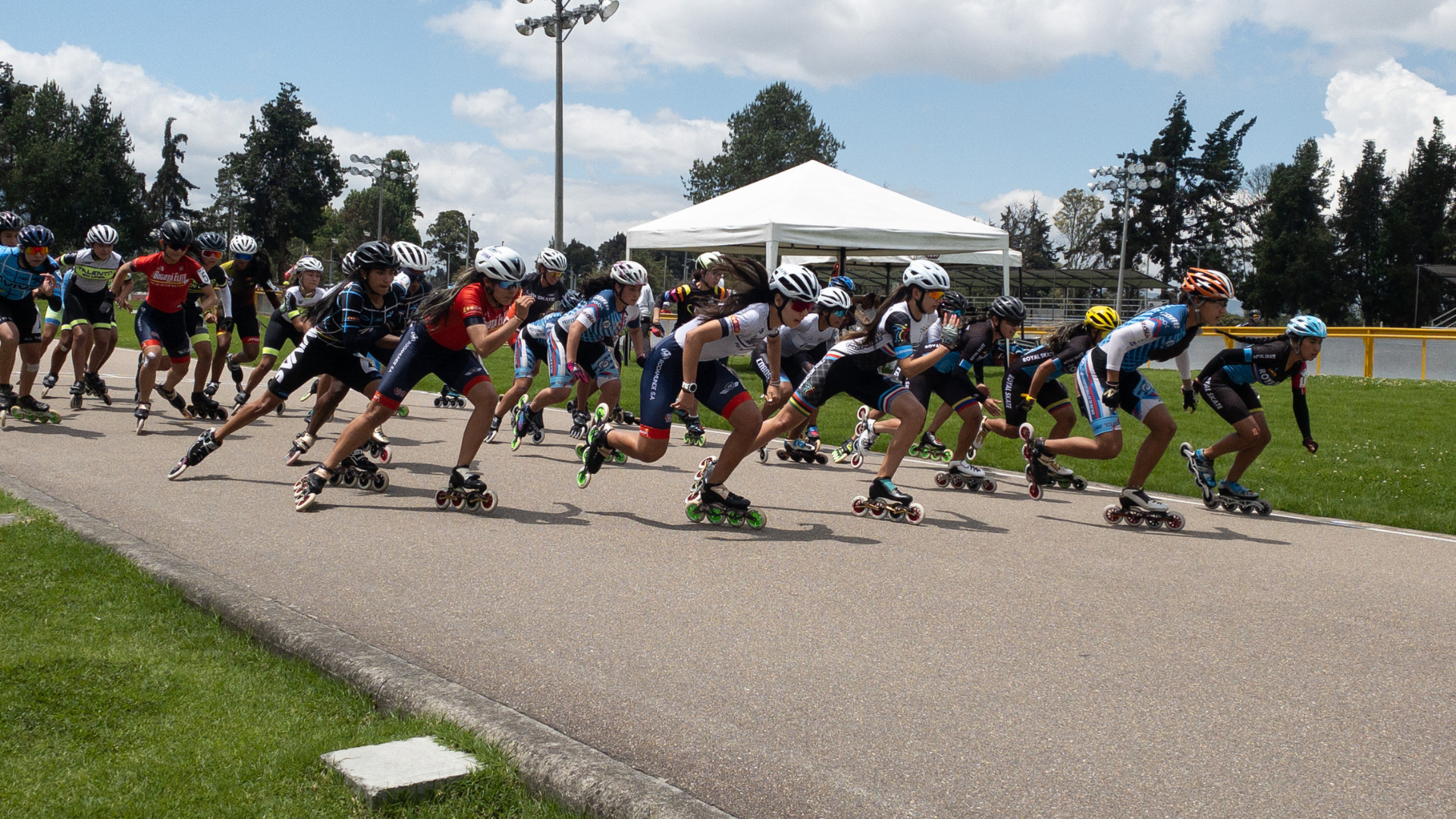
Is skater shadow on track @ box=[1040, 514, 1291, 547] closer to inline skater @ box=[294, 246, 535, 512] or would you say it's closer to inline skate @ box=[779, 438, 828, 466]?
inline skate @ box=[779, 438, 828, 466]

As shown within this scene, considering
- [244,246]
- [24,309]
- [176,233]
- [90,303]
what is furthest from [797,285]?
[90,303]

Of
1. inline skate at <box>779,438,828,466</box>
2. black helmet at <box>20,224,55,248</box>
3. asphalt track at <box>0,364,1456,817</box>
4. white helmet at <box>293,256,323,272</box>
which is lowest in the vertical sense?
asphalt track at <box>0,364,1456,817</box>

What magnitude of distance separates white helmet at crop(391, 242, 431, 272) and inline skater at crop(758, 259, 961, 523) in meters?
3.07

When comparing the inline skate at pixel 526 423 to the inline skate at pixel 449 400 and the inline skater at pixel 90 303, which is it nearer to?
the inline skate at pixel 449 400

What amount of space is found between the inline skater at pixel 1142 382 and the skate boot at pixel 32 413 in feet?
35.0

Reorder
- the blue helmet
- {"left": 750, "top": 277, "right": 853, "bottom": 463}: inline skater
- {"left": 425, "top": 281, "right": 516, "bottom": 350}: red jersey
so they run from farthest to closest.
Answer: {"left": 750, "top": 277, "right": 853, "bottom": 463}: inline skater < the blue helmet < {"left": 425, "top": 281, "right": 516, "bottom": 350}: red jersey

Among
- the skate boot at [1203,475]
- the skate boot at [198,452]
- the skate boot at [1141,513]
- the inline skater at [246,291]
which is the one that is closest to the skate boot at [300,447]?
the skate boot at [198,452]

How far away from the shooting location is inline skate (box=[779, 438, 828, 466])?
11.9 metres

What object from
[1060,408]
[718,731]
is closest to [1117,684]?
[718,731]

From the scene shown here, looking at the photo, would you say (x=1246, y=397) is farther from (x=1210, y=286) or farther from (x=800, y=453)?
(x=800, y=453)

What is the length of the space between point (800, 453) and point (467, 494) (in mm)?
4509

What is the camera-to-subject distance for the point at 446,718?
3.78 meters

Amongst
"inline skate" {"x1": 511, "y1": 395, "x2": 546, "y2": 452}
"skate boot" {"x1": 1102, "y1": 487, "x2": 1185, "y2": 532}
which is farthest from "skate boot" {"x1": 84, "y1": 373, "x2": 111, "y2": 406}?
"skate boot" {"x1": 1102, "y1": 487, "x2": 1185, "y2": 532}

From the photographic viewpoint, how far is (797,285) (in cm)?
759
